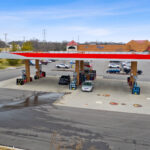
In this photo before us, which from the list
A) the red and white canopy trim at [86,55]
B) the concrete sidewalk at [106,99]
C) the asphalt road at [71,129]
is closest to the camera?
the asphalt road at [71,129]

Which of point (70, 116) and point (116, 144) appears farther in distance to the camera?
point (70, 116)

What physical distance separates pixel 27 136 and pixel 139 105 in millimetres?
13546

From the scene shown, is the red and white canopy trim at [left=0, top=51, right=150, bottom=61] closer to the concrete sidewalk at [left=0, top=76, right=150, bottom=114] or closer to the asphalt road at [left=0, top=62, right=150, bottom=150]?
the concrete sidewalk at [left=0, top=76, right=150, bottom=114]

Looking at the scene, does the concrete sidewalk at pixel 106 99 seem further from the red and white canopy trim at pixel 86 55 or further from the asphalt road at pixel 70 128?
the red and white canopy trim at pixel 86 55

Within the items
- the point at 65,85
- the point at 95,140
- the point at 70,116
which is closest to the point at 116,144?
the point at 95,140

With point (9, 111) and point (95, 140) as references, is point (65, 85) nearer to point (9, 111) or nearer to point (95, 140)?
point (9, 111)

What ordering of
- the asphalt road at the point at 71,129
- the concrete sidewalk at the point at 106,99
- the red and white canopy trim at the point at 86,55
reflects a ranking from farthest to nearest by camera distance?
the red and white canopy trim at the point at 86,55 → the concrete sidewalk at the point at 106,99 → the asphalt road at the point at 71,129

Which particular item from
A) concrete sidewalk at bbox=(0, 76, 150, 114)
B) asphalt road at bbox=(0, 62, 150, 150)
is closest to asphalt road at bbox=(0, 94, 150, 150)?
asphalt road at bbox=(0, 62, 150, 150)

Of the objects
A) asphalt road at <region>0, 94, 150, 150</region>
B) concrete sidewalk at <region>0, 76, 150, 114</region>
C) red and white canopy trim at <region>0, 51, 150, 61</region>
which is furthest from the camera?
red and white canopy trim at <region>0, 51, 150, 61</region>

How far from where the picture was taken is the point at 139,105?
19484 millimetres

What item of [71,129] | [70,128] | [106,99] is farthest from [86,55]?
[71,129]

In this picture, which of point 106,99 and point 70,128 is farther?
point 106,99

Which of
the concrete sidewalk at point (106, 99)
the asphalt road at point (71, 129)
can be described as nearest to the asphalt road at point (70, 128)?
the asphalt road at point (71, 129)

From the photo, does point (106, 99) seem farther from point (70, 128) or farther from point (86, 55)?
point (70, 128)
